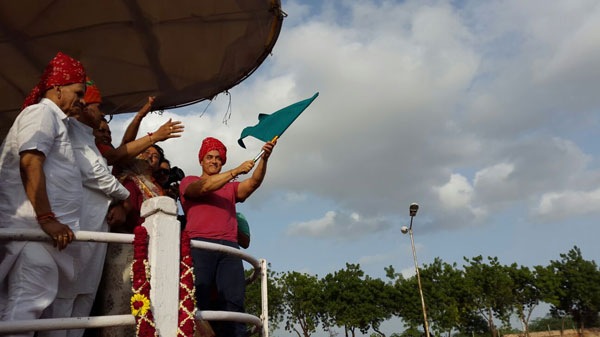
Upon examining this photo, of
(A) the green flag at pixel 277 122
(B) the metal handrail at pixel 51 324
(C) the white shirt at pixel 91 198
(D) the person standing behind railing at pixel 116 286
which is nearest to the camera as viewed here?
(B) the metal handrail at pixel 51 324

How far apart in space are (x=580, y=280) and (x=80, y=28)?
186 ft

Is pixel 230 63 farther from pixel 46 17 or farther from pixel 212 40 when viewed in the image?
pixel 46 17

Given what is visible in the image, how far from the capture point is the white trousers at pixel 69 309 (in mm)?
2939

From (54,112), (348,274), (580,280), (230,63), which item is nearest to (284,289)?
(348,274)

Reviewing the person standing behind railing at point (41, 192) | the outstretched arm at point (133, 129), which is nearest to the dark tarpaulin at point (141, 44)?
the outstretched arm at point (133, 129)

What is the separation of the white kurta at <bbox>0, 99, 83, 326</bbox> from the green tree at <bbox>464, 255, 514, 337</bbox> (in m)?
47.5

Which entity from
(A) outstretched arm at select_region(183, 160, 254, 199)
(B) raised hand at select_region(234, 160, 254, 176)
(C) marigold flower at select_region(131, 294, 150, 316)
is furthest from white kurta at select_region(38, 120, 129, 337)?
(B) raised hand at select_region(234, 160, 254, 176)

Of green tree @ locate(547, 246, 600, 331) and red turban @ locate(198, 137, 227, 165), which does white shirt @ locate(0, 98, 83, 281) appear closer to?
red turban @ locate(198, 137, 227, 165)

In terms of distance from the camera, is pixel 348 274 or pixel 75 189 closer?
pixel 75 189

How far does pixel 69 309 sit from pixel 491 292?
48.7 m

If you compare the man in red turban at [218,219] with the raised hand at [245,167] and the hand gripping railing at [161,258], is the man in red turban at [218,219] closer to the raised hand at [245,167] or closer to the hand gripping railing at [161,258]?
the raised hand at [245,167]

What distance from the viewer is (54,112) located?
10.1 ft

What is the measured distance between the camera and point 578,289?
51.1m

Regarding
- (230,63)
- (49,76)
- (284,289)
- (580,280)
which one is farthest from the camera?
(580,280)
